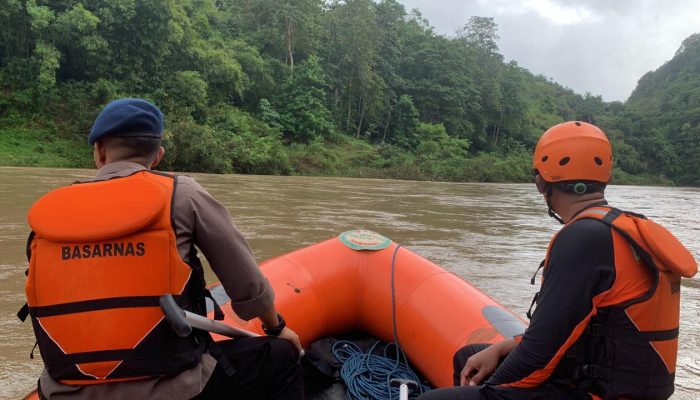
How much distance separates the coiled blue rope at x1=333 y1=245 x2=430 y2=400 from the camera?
2240mm

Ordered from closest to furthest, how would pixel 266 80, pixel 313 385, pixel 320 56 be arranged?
pixel 313 385 → pixel 266 80 → pixel 320 56

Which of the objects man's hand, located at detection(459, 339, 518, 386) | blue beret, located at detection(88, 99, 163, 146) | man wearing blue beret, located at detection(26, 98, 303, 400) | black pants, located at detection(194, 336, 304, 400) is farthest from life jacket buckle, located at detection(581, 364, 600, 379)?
blue beret, located at detection(88, 99, 163, 146)

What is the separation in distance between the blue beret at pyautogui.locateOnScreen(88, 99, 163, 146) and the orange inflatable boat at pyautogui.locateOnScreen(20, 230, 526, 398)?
1.11 m

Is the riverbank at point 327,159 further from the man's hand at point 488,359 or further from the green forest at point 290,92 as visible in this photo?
the man's hand at point 488,359

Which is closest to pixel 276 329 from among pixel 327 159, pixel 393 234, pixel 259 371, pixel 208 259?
pixel 259 371

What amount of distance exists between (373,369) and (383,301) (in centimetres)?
36

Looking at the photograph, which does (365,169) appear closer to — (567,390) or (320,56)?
(320,56)

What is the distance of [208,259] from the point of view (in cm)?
124

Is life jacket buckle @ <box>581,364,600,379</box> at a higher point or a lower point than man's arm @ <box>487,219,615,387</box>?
lower

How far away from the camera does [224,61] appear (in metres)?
21.6

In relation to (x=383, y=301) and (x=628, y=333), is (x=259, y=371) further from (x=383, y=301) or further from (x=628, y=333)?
(x=383, y=301)

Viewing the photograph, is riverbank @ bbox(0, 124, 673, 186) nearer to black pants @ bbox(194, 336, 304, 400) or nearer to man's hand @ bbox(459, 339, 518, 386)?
black pants @ bbox(194, 336, 304, 400)

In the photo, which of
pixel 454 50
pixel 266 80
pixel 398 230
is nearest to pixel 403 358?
pixel 398 230

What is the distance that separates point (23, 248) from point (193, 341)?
4.46 m
